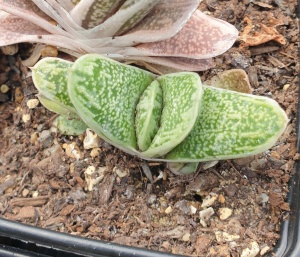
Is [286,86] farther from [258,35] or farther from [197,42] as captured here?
[197,42]

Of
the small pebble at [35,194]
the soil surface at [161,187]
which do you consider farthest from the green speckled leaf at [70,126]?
the small pebble at [35,194]

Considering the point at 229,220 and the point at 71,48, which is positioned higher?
the point at 71,48

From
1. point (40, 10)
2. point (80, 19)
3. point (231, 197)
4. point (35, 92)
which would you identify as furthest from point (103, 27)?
point (231, 197)

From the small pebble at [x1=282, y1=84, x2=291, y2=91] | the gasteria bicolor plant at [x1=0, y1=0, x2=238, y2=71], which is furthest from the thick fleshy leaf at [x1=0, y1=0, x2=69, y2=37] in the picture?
the small pebble at [x1=282, y1=84, x2=291, y2=91]

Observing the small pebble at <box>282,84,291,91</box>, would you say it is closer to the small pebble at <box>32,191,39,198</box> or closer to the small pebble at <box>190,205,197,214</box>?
the small pebble at <box>190,205,197,214</box>

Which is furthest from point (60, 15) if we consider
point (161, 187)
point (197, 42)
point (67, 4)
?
point (161, 187)

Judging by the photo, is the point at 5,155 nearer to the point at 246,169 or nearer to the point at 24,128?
the point at 24,128
